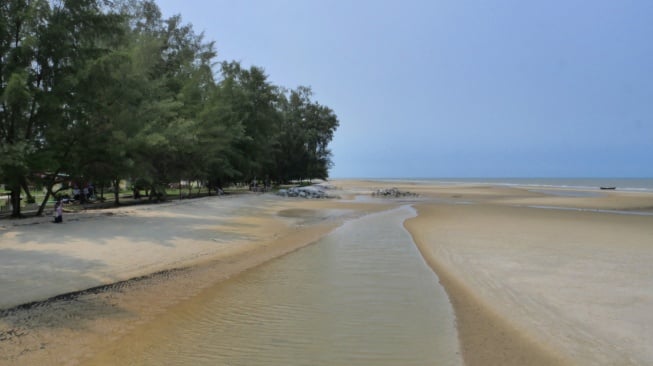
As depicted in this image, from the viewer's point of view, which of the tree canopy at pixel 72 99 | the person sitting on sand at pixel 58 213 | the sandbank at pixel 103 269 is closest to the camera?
the sandbank at pixel 103 269

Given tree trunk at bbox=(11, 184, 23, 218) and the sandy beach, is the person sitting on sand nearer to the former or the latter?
the sandy beach

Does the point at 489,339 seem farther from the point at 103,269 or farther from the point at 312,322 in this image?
the point at 103,269

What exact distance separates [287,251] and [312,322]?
19.7 ft

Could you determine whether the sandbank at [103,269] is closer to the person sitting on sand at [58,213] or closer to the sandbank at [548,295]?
the person sitting on sand at [58,213]

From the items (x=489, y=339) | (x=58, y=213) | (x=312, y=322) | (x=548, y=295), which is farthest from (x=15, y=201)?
(x=548, y=295)

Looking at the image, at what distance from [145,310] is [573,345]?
6.27 m

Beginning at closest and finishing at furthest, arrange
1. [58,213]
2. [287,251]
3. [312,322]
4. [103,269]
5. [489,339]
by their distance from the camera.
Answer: [489,339] < [312,322] < [103,269] < [287,251] < [58,213]

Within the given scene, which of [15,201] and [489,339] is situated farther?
[15,201]

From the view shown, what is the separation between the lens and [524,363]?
4977 millimetres

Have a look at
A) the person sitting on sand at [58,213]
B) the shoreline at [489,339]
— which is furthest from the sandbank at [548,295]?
the person sitting on sand at [58,213]

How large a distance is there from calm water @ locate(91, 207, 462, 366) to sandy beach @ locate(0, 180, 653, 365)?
430mm

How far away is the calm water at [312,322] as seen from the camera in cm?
507

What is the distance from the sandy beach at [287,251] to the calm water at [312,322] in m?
0.43

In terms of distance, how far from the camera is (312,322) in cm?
632
